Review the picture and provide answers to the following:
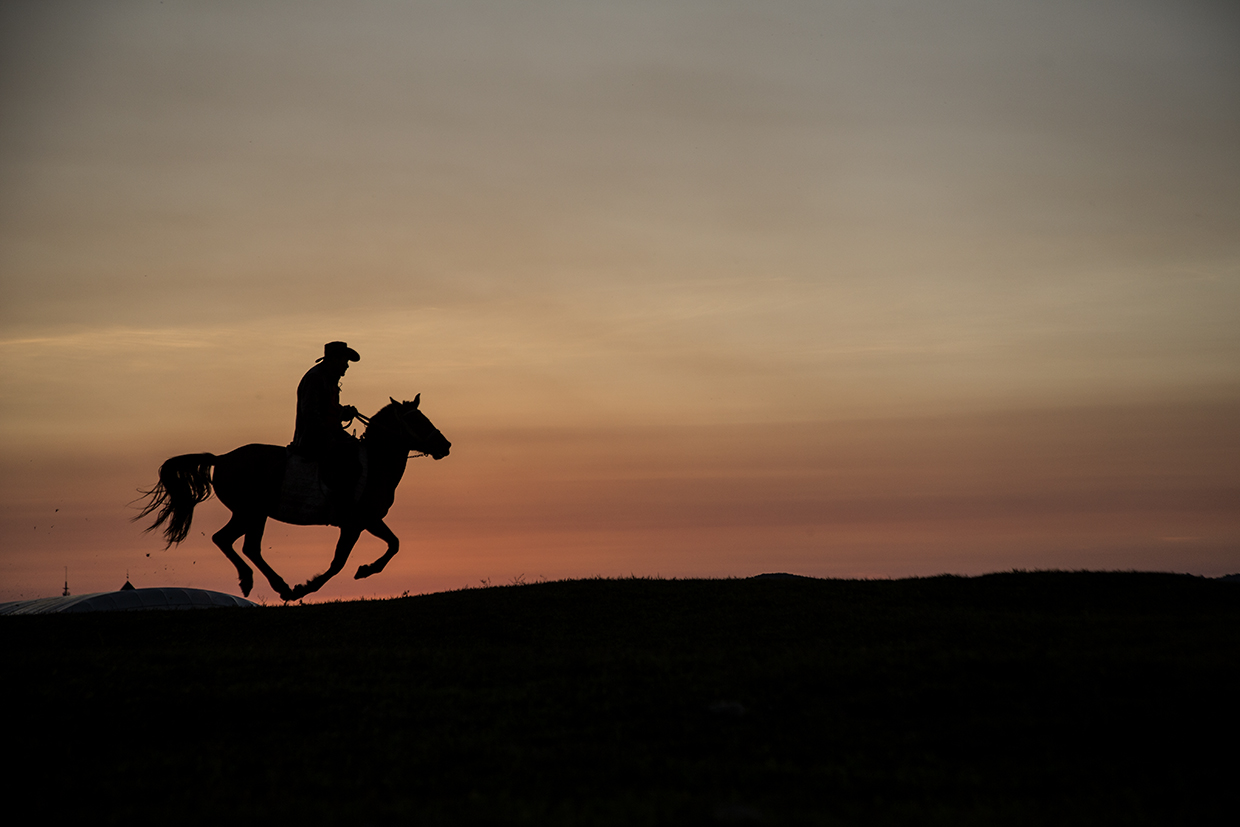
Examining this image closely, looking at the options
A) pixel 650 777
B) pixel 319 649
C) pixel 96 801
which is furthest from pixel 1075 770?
pixel 319 649

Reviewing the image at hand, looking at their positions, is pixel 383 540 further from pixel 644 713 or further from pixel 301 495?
pixel 644 713

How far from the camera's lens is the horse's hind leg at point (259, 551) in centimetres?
2289

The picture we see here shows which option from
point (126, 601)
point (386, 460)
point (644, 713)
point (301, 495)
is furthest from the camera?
point (126, 601)

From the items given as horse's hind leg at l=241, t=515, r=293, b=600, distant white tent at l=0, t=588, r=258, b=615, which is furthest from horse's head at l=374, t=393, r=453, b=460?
distant white tent at l=0, t=588, r=258, b=615

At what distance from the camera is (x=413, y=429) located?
23734 mm

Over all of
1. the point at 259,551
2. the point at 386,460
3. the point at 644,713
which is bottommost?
the point at 644,713

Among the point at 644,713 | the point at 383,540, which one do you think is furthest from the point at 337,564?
the point at 644,713

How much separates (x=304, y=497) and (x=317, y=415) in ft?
5.82

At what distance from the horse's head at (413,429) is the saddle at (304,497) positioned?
1669 millimetres

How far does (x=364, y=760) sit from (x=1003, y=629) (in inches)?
440

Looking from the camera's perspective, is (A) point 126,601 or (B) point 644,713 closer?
(B) point 644,713

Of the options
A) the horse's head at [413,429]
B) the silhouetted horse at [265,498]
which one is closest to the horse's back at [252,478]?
the silhouetted horse at [265,498]

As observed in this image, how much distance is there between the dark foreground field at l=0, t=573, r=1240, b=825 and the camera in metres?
10.3

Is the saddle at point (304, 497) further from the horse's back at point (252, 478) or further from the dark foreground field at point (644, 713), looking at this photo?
the dark foreground field at point (644, 713)
